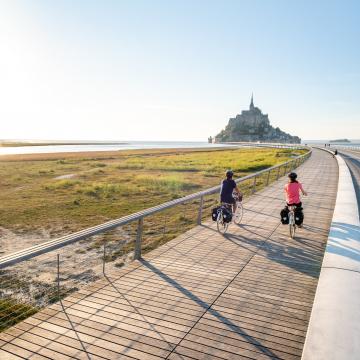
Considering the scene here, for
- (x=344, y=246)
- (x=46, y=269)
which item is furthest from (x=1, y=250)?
(x=344, y=246)

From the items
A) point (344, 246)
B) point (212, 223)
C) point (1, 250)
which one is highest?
point (344, 246)

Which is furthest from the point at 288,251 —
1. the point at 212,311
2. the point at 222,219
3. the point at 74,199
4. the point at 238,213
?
the point at 74,199

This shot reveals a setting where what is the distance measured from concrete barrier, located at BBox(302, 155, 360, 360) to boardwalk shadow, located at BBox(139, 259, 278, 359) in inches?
31.8

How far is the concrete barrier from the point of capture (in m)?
4.10

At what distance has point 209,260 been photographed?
8656mm

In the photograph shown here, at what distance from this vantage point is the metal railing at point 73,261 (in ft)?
24.8

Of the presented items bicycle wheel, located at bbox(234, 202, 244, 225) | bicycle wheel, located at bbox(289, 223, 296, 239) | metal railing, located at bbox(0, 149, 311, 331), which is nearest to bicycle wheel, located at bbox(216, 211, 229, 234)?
metal railing, located at bbox(0, 149, 311, 331)

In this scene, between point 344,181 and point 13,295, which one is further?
point 344,181

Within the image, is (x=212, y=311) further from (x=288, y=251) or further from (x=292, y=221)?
(x=292, y=221)

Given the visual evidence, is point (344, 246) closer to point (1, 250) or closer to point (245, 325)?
point (245, 325)

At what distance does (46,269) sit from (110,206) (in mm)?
10520

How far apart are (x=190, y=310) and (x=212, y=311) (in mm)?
370

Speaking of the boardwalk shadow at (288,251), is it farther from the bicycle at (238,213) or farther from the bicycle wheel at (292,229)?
the bicycle at (238,213)

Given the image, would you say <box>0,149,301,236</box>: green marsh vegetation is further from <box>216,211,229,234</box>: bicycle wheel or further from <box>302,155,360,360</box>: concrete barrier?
<box>302,155,360,360</box>: concrete barrier
